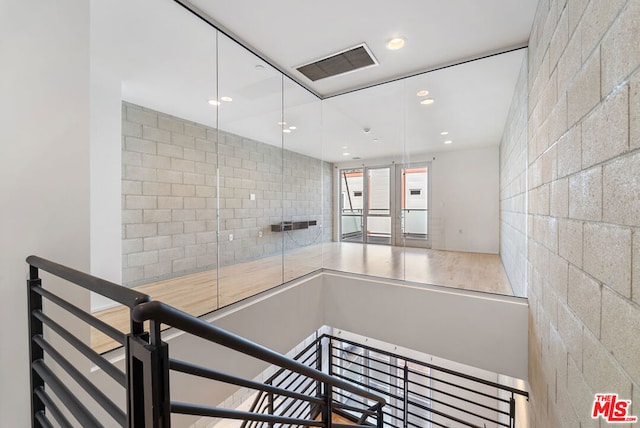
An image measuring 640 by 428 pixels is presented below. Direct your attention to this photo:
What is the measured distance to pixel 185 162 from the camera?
10.9 feet

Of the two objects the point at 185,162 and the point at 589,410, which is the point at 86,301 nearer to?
the point at 185,162

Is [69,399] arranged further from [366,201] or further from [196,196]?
[366,201]

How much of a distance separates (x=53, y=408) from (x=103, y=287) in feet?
2.21

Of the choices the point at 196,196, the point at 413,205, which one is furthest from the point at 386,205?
the point at 196,196

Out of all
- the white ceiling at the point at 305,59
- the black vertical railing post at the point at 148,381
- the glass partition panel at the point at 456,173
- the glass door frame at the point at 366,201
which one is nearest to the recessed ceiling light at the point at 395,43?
the white ceiling at the point at 305,59

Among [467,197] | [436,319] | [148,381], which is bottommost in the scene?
[436,319]

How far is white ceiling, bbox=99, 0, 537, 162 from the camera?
6.93ft

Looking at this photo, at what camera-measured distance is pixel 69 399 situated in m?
0.82

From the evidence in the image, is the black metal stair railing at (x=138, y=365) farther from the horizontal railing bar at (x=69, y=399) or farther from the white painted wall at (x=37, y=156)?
the white painted wall at (x=37, y=156)

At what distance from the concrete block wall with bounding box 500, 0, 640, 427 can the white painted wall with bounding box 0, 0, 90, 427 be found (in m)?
2.40

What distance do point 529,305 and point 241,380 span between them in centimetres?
281

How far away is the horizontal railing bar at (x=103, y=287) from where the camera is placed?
62 cm

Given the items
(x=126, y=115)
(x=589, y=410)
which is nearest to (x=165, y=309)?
(x=589, y=410)

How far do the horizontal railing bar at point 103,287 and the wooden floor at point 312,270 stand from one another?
45.5 inches
